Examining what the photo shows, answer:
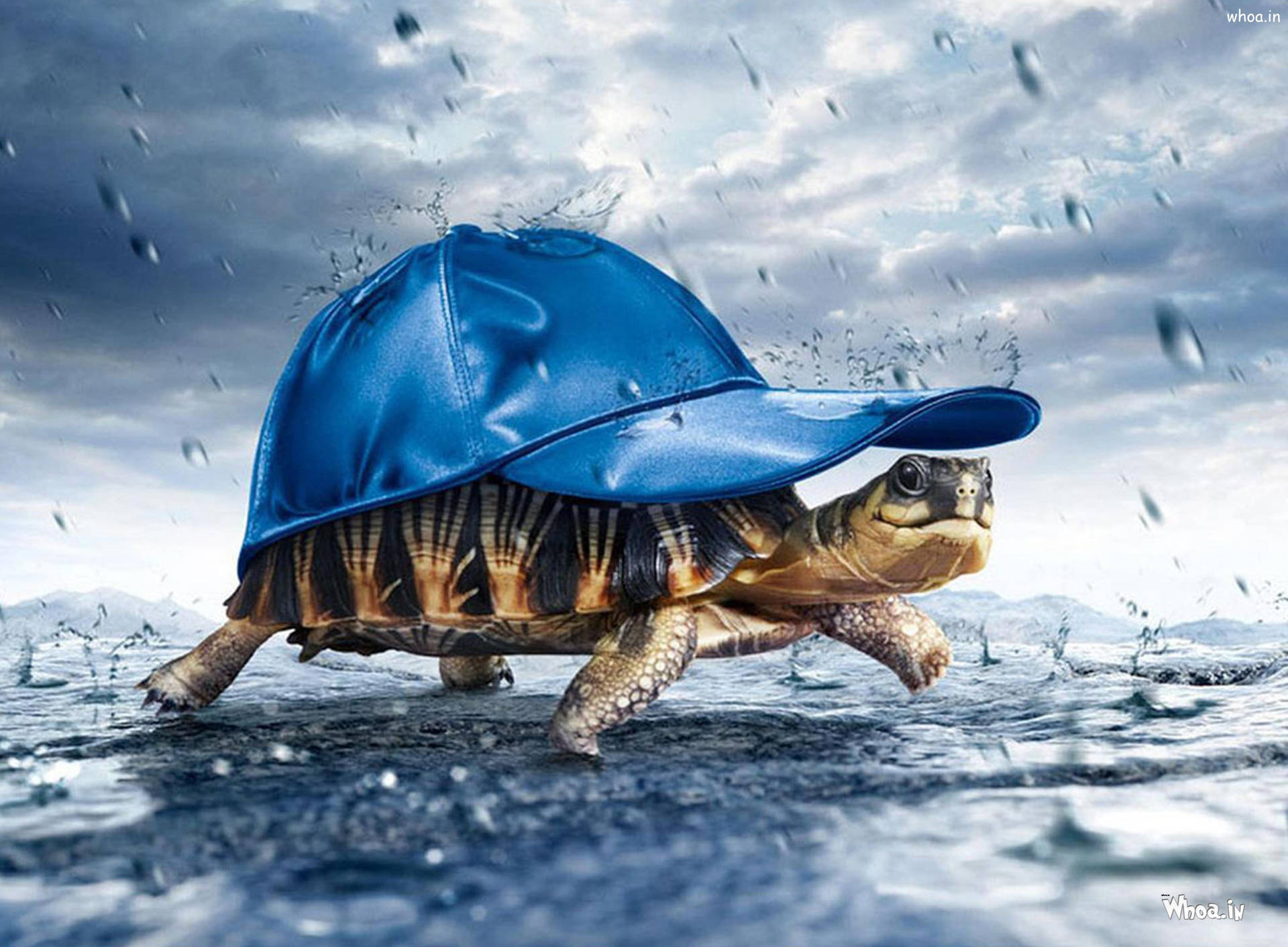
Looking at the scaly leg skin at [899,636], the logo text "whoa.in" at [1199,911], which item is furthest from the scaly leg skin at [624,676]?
the logo text "whoa.in" at [1199,911]

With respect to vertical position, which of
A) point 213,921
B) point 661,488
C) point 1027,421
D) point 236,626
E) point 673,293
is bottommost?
point 213,921

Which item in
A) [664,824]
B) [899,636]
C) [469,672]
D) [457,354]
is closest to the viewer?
[664,824]

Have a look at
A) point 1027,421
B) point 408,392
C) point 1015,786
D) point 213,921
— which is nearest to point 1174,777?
point 1015,786

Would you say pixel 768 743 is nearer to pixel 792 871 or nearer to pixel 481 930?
pixel 792 871

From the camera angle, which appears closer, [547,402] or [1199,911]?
[1199,911]

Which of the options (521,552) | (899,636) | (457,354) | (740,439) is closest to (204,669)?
(521,552)

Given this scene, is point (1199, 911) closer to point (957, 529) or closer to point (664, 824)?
point (664, 824)

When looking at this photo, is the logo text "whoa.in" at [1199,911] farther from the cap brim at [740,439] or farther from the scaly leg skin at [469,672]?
the scaly leg skin at [469,672]
